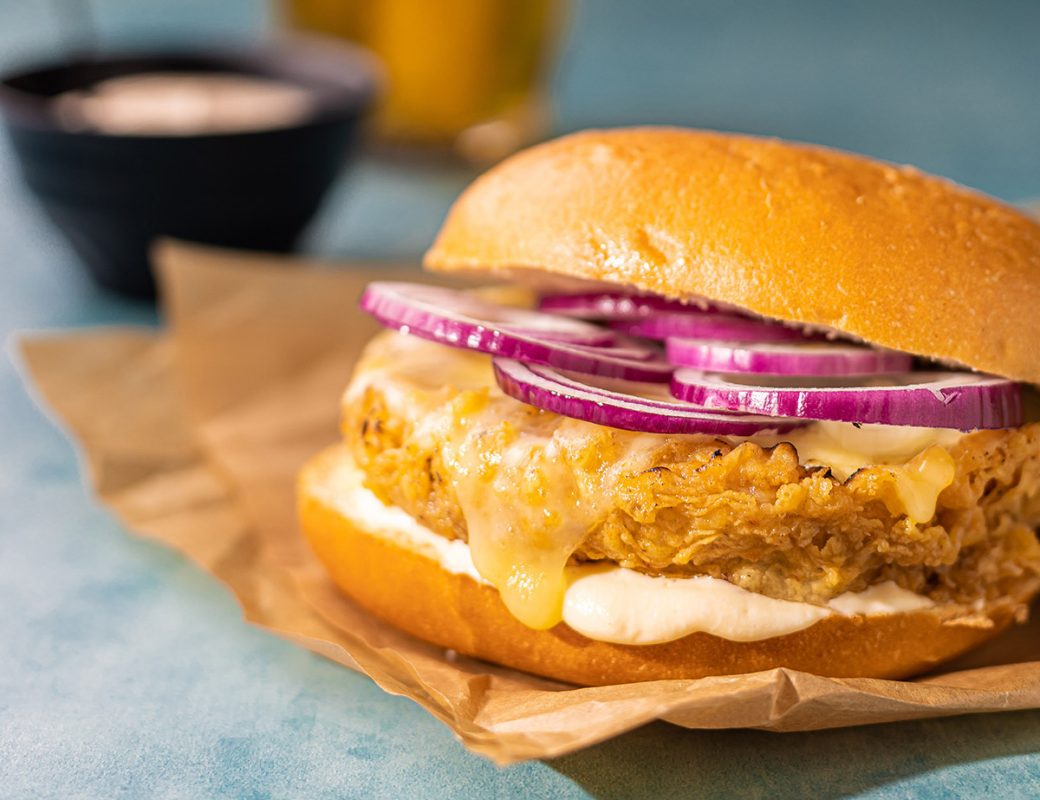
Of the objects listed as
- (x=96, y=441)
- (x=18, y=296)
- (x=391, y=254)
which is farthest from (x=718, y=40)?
(x=96, y=441)

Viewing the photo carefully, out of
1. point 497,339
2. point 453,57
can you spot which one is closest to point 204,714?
point 497,339

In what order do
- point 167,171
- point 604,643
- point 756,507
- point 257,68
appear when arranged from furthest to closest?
point 257,68
point 167,171
point 604,643
point 756,507

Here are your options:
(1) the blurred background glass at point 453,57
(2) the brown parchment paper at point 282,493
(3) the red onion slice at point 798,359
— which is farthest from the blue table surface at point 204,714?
(1) the blurred background glass at point 453,57

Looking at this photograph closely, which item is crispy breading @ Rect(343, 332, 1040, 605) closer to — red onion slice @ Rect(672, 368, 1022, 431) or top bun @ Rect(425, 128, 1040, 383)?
red onion slice @ Rect(672, 368, 1022, 431)

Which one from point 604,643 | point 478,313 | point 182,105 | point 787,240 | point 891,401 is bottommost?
point 604,643

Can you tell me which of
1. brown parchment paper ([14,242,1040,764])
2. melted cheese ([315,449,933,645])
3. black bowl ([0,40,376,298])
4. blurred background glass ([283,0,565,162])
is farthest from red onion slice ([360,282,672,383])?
blurred background glass ([283,0,565,162])

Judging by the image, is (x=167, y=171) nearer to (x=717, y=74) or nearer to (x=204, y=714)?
(x=204, y=714)
